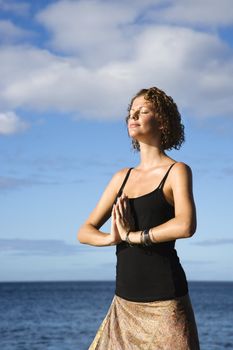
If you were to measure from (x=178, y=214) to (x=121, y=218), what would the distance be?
13.9 inches

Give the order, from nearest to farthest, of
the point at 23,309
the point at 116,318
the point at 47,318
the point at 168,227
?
the point at 168,227 → the point at 116,318 → the point at 47,318 → the point at 23,309

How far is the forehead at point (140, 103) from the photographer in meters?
4.79

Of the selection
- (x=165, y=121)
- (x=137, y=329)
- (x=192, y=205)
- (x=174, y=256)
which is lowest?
(x=137, y=329)

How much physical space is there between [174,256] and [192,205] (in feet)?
1.17

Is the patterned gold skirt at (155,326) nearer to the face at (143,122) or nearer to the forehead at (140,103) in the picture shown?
the face at (143,122)

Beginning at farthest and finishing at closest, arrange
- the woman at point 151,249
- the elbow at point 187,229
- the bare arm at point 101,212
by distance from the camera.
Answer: the bare arm at point 101,212 → the woman at point 151,249 → the elbow at point 187,229

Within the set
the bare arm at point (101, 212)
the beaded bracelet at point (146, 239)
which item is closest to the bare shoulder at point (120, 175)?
the bare arm at point (101, 212)

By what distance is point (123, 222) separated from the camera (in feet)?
14.8

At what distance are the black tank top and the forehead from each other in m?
0.52

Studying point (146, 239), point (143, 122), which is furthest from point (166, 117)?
point (146, 239)

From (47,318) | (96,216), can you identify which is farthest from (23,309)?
(96,216)

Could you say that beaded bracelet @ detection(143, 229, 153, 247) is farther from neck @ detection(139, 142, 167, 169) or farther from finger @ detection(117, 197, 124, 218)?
neck @ detection(139, 142, 167, 169)

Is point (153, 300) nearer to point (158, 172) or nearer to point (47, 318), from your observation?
point (158, 172)

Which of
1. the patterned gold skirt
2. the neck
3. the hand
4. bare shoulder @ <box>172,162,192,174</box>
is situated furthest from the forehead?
the patterned gold skirt
